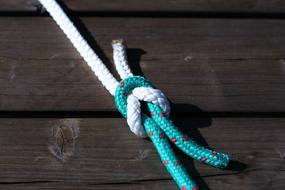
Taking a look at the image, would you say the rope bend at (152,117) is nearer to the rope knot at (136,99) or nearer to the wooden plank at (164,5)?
the rope knot at (136,99)

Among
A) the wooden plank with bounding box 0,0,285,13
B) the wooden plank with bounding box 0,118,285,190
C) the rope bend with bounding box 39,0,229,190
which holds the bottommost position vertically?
the wooden plank with bounding box 0,118,285,190

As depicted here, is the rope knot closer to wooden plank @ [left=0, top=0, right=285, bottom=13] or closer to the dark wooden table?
the dark wooden table

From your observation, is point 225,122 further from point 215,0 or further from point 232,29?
point 215,0

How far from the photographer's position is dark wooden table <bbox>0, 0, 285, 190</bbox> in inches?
32.4

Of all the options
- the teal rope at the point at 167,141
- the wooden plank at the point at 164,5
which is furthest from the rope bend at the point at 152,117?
the wooden plank at the point at 164,5

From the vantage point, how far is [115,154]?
84cm

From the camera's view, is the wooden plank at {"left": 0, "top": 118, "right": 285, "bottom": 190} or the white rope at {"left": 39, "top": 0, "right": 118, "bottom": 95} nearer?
the wooden plank at {"left": 0, "top": 118, "right": 285, "bottom": 190}

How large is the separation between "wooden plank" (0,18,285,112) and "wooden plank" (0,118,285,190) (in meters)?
0.05

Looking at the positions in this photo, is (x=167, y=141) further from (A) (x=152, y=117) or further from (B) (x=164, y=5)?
(B) (x=164, y=5)

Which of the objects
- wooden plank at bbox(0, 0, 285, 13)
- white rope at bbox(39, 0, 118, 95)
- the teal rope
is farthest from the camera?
wooden plank at bbox(0, 0, 285, 13)

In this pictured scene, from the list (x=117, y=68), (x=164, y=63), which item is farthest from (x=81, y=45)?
(x=164, y=63)

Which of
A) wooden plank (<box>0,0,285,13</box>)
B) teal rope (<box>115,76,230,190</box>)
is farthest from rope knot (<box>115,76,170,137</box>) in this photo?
wooden plank (<box>0,0,285,13</box>)

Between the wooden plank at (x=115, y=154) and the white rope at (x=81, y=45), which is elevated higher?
the white rope at (x=81, y=45)

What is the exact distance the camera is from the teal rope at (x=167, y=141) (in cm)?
80
